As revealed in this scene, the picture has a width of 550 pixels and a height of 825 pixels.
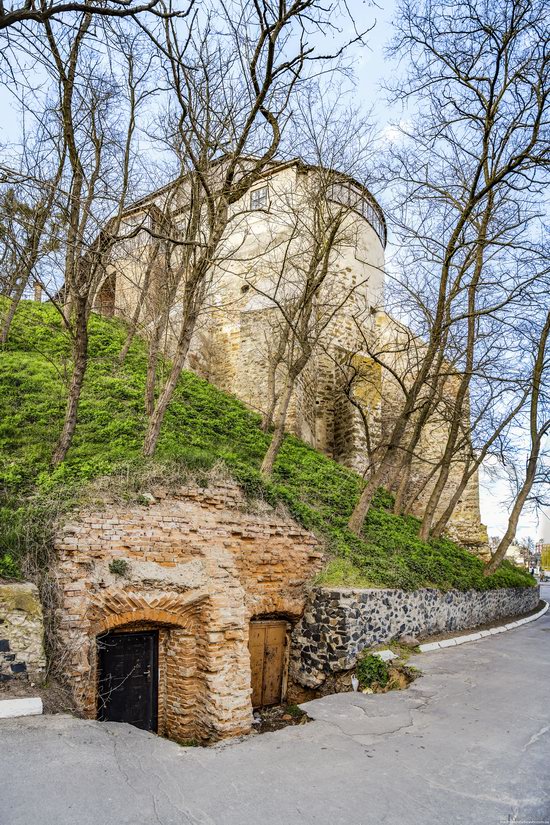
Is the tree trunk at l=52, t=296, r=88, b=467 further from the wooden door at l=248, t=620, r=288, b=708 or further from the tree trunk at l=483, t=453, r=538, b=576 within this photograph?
the tree trunk at l=483, t=453, r=538, b=576

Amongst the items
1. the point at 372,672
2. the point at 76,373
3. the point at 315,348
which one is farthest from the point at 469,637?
the point at 315,348

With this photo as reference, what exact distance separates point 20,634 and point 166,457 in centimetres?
392

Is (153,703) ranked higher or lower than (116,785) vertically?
lower

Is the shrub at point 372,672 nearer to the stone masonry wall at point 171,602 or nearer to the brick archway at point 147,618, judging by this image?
the stone masonry wall at point 171,602

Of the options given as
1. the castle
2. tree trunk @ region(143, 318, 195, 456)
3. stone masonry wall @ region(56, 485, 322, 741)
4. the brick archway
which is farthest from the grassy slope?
the castle

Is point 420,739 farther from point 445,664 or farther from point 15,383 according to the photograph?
point 15,383

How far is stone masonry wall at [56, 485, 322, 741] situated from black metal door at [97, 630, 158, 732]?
5.5 inches

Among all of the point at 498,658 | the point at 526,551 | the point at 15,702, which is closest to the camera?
the point at 15,702

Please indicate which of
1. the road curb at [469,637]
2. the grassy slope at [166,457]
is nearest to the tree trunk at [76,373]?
the grassy slope at [166,457]

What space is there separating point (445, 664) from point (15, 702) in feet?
22.9

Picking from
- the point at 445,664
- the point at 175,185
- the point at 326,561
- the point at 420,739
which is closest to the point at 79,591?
the point at 420,739

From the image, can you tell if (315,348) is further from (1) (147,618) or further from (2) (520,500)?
(1) (147,618)

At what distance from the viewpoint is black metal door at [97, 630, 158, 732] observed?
24.1 feet

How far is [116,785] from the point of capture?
4.50m
